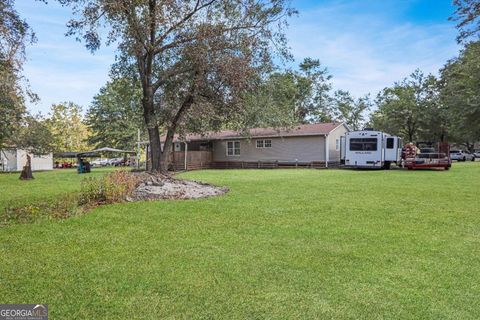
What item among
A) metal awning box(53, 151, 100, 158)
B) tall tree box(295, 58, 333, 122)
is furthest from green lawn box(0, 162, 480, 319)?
tall tree box(295, 58, 333, 122)

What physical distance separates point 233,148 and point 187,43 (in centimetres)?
1808

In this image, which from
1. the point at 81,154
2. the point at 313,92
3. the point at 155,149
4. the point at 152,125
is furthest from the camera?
the point at 313,92

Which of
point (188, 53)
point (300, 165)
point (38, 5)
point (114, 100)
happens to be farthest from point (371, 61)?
point (114, 100)

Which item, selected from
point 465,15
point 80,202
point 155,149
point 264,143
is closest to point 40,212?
point 80,202

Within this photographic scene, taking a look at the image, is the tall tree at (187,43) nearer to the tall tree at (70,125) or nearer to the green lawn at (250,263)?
the green lawn at (250,263)

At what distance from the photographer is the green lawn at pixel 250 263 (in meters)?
3.24

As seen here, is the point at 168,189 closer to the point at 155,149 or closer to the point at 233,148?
the point at 155,149

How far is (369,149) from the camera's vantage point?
2272cm

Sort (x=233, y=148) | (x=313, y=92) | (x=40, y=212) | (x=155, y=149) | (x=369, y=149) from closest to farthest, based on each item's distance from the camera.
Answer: (x=40, y=212) → (x=155, y=149) → (x=369, y=149) → (x=233, y=148) → (x=313, y=92)

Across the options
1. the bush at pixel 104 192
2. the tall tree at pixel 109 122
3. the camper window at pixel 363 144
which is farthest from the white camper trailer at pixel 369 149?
the tall tree at pixel 109 122

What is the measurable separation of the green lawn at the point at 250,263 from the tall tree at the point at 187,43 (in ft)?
19.3

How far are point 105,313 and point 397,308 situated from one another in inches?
97.3

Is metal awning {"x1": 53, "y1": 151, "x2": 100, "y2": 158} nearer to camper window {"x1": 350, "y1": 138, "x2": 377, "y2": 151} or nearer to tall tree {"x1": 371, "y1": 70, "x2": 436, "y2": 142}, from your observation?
camper window {"x1": 350, "y1": 138, "x2": 377, "y2": 151}

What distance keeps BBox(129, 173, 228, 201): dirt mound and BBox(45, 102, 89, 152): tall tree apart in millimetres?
43306
